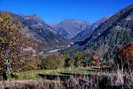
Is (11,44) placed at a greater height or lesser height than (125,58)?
greater

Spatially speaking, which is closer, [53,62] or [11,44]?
[11,44]

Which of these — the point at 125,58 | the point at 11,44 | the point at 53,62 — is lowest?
the point at 125,58

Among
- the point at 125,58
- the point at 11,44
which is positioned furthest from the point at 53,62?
the point at 11,44

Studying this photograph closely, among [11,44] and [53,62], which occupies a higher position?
[11,44]

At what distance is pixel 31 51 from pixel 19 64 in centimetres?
140

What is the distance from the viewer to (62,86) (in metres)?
6.94

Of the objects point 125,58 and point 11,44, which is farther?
point 125,58

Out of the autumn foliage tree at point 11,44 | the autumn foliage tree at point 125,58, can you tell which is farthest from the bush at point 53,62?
the autumn foliage tree at point 11,44

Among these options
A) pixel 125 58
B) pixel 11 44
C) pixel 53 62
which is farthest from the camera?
pixel 53 62

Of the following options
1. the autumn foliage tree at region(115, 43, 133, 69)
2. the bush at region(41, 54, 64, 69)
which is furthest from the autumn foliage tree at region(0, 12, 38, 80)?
the bush at region(41, 54, 64, 69)

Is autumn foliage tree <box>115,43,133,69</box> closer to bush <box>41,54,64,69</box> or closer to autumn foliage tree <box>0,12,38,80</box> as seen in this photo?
autumn foliage tree <box>0,12,38,80</box>

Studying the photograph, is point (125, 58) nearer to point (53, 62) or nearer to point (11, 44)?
point (11, 44)

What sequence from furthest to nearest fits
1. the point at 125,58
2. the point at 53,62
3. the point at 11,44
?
1. the point at 53,62
2. the point at 125,58
3. the point at 11,44

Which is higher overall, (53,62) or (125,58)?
(53,62)
